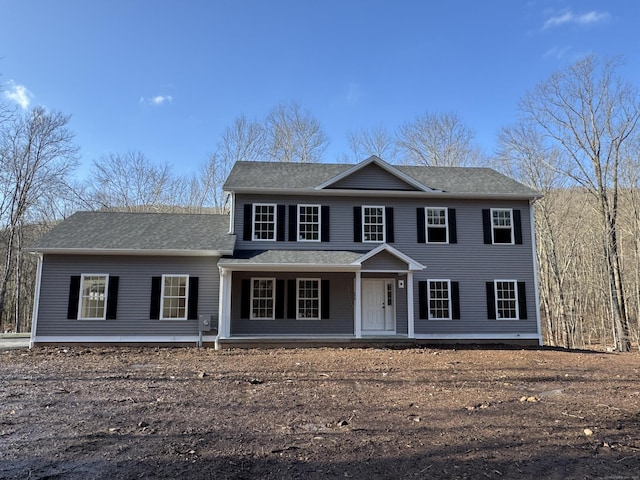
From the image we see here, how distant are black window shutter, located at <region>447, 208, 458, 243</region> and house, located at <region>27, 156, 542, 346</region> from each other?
50 millimetres

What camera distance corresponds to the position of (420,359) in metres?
10.5

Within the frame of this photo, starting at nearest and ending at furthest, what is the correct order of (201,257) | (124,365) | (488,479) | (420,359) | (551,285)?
(488,479) < (124,365) < (420,359) < (201,257) < (551,285)

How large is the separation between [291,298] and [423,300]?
175 inches

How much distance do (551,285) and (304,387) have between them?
21240 millimetres

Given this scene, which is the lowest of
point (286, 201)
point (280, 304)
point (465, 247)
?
point (280, 304)

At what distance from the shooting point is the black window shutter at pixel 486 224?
14586 millimetres

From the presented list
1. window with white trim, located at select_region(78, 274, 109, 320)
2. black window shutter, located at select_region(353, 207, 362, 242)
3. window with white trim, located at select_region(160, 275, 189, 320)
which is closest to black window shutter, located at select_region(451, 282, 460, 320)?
black window shutter, located at select_region(353, 207, 362, 242)

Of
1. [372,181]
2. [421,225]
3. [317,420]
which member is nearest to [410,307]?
[421,225]

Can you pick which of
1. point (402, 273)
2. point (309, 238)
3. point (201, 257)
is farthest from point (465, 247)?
point (201, 257)

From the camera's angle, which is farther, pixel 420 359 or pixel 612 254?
pixel 612 254

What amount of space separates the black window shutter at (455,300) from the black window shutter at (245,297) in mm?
6835

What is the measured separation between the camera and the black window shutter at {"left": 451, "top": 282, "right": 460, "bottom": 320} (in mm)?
14148

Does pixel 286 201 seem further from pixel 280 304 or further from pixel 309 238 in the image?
pixel 280 304

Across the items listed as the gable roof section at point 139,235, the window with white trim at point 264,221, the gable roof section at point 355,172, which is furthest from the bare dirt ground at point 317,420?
the gable roof section at point 355,172
